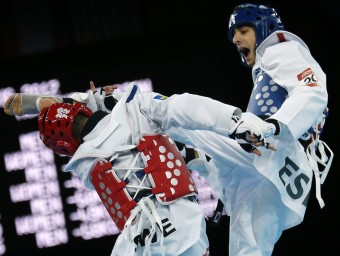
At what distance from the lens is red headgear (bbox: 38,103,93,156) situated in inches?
131

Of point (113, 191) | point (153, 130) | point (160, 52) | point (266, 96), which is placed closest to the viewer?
point (113, 191)

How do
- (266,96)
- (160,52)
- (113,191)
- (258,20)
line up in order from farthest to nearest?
(160,52), (258,20), (266,96), (113,191)

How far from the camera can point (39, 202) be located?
551 centimetres

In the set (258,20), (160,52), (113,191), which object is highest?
(258,20)

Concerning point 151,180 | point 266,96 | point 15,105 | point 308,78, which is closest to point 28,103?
point 15,105

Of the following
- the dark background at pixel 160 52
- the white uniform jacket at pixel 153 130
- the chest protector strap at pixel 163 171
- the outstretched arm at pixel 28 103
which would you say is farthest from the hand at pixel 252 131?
the dark background at pixel 160 52

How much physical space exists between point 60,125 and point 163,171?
0.44 m

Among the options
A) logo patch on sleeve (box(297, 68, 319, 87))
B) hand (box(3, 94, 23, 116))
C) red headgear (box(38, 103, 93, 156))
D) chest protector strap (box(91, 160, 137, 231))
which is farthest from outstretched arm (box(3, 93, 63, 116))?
logo patch on sleeve (box(297, 68, 319, 87))

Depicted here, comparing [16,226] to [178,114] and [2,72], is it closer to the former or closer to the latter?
[2,72]

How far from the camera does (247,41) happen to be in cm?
378

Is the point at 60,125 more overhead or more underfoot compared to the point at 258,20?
more underfoot

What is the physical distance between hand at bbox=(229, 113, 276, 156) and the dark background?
2.37 meters

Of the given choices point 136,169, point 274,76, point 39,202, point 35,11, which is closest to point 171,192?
point 136,169

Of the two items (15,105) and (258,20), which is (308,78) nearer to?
(258,20)
